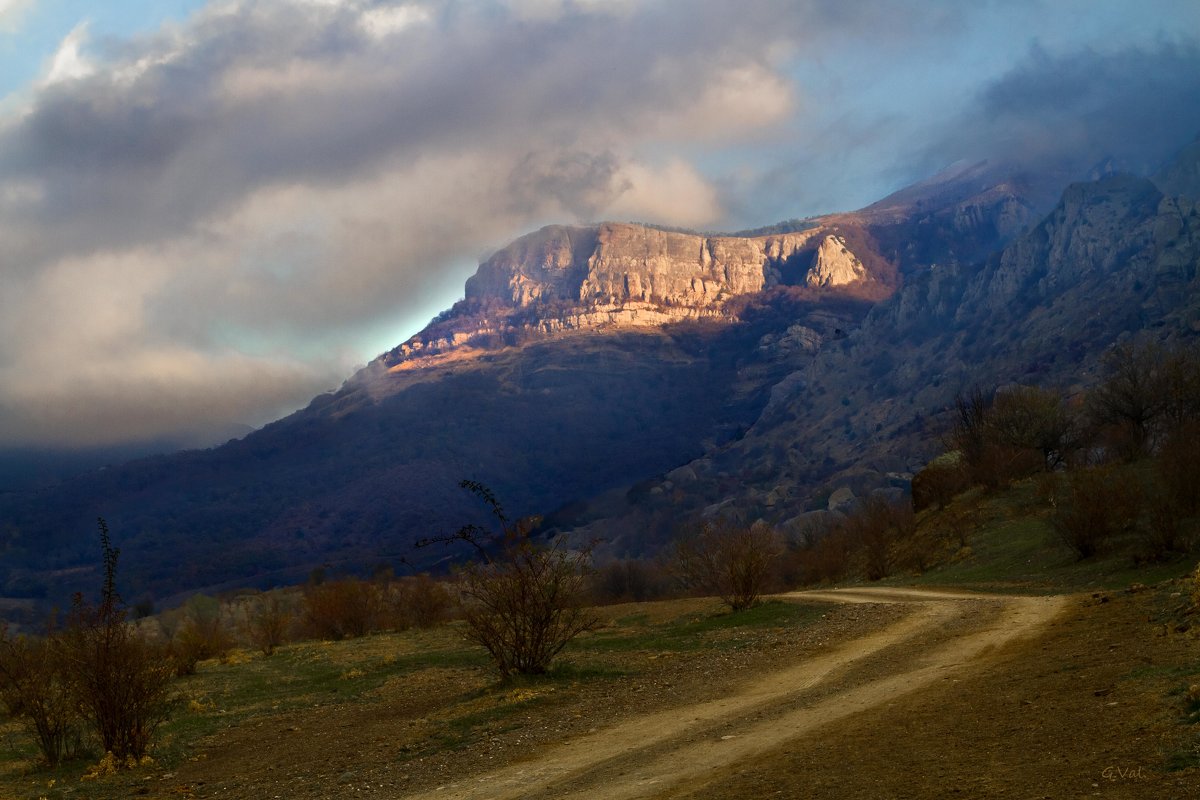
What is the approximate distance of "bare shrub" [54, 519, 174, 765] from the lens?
15836mm

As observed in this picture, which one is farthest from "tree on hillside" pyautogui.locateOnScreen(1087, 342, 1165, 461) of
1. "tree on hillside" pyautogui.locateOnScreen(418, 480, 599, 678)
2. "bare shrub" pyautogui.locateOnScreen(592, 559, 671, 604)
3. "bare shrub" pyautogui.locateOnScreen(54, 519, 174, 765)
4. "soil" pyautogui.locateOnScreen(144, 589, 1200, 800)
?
"bare shrub" pyautogui.locateOnScreen(54, 519, 174, 765)

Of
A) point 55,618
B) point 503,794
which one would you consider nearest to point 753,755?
point 503,794

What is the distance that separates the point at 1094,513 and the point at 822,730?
71.7ft

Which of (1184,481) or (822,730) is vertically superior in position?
(822,730)

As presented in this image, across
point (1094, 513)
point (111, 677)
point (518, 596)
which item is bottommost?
point (1094, 513)

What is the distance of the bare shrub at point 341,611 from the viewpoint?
48.1 m

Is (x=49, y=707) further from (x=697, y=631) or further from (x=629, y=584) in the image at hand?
(x=629, y=584)

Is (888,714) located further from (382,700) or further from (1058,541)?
(1058,541)

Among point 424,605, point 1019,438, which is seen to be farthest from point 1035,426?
point 424,605

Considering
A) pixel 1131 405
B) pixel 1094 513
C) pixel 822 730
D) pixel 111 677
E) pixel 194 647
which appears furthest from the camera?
pixel 1131 405

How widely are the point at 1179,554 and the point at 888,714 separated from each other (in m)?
17.1

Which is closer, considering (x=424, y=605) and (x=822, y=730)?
(x=822, y=730)

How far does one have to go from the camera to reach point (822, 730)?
12086 mm

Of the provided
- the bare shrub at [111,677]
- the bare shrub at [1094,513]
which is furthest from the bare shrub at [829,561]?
the bare shrub at [111,677]
